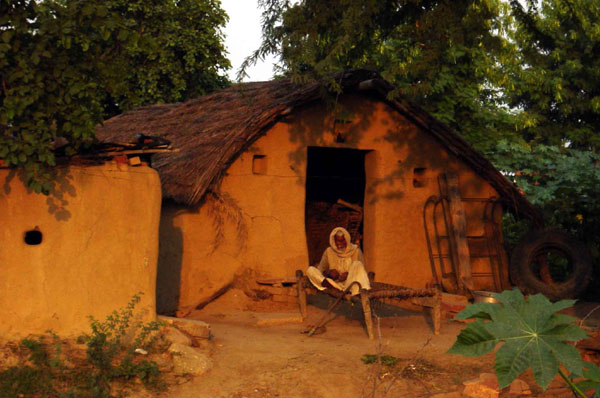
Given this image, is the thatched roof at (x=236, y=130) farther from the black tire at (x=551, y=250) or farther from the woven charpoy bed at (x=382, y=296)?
the woven charpoy bed at (x=382, y=296)

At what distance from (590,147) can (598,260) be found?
818 centimetres

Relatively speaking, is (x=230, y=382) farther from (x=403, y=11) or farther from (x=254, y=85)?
(x=254, y=85)

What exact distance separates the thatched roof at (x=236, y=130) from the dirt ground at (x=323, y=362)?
180 cm

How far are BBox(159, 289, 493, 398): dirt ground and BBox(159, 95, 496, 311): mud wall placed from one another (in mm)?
772

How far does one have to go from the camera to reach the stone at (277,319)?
8609mm

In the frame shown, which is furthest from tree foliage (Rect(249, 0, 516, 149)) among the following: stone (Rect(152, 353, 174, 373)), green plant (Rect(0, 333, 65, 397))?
green plant (Rect(0, 333, 65, 397))

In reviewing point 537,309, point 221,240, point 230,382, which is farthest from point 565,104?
point 537,309

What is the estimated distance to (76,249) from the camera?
638cm

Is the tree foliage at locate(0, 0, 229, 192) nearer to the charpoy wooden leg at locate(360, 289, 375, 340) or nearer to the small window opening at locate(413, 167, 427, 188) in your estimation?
the charpoy wooden leg at locate(360, 289, 375, 340)

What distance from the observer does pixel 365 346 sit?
7.48 metres

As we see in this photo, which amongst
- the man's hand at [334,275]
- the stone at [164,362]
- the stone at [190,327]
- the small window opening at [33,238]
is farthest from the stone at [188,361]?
the man's hand at [334,275]

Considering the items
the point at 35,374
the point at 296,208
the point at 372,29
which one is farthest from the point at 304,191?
the point at 35,374

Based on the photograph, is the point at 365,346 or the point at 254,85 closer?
the point at 365,346

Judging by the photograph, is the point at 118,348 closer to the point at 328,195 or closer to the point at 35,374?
the point at 35,374
